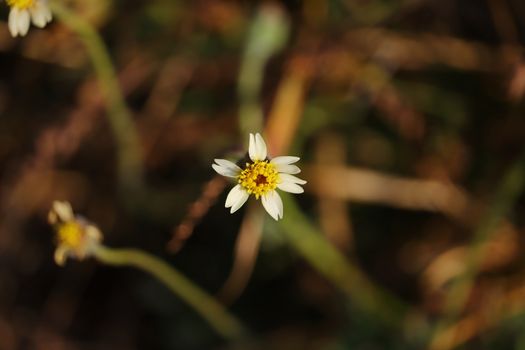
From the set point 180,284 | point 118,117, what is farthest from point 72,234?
point 118,117

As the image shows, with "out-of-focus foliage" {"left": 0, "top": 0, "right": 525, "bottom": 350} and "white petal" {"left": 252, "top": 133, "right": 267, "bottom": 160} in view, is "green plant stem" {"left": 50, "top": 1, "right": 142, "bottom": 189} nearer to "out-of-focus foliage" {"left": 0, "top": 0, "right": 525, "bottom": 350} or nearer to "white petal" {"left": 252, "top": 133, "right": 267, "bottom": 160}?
"out-of-focus foliage" {"left": 0, "top": 0, "right": 525, "bottom": 350}

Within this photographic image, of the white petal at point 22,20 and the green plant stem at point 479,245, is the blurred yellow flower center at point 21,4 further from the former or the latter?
the green plant stem at point 479,245

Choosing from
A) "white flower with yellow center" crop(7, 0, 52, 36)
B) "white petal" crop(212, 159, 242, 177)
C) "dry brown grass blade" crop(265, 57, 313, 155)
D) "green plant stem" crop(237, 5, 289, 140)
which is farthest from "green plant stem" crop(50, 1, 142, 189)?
"white petal" crop(212, 159, 242, 177)

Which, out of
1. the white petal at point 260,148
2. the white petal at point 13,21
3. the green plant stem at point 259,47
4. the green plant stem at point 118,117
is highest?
the green plant stem at point 259,47

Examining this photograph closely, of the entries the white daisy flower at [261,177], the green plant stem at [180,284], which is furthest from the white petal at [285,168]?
the green plant stem at [180,284]

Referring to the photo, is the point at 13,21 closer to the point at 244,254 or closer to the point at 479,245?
the point at 244,254

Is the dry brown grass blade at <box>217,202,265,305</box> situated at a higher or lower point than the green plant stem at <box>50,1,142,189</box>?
lower
